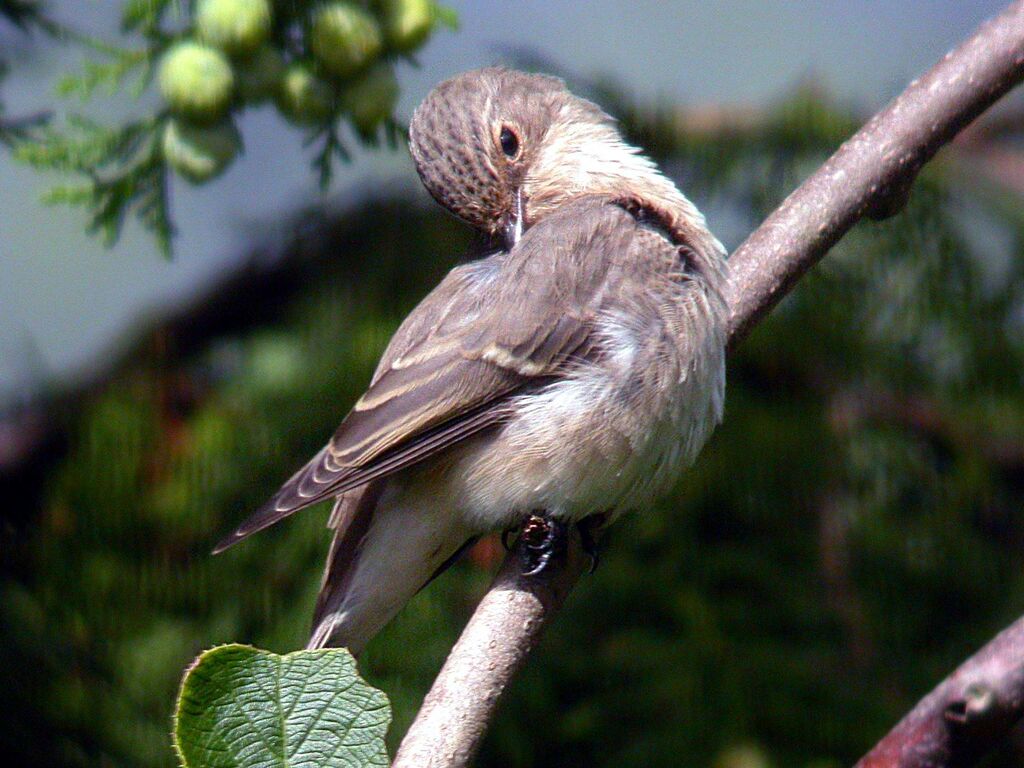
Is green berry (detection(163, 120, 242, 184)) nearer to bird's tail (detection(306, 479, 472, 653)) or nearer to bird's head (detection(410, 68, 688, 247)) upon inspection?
bird's head (detection(410, 68, 688, 247))

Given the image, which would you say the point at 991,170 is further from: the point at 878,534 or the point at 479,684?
the point at 479,684

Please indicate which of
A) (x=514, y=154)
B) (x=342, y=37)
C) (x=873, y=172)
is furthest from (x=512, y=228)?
(x=873, y=172)

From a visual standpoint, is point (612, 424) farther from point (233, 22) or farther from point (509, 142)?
point (233, 22)

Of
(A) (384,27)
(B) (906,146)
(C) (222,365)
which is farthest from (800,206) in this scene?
(C) (222,365)

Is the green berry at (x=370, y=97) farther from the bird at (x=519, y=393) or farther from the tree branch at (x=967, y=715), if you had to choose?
the tree branch at (x=967, y=715)

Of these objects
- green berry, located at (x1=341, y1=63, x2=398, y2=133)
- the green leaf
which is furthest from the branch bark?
the green leaf

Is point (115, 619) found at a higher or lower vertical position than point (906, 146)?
lower
